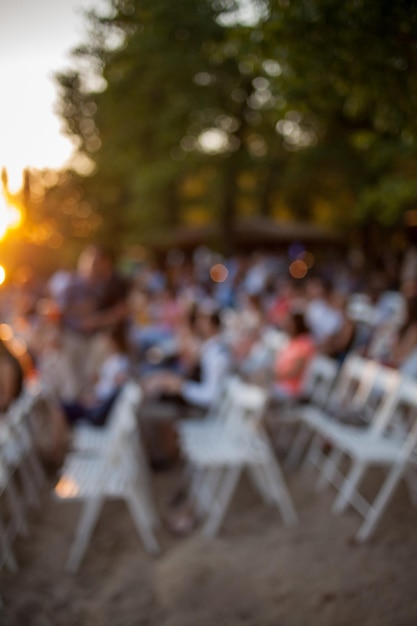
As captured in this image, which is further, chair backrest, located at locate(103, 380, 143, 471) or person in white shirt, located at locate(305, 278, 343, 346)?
person in white shirt, located at locate(305, 278, 343, 346)

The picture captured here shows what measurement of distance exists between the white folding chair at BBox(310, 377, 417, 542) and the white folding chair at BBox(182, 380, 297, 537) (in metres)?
0.42

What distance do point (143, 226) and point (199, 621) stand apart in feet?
51.6

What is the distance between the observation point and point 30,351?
6.27m

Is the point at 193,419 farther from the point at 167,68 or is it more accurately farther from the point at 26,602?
the point at 167,68

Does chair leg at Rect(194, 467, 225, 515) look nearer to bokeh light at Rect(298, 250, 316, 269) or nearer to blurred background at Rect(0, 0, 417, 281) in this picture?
blurred background at Rect(0, 0, 417, 281)

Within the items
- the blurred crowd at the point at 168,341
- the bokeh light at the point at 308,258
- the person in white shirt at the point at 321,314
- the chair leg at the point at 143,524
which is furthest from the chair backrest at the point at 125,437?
the bokeh light at the point at 308,258

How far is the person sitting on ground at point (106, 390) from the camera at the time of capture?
459cm

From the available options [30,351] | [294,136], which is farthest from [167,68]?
[30,351]

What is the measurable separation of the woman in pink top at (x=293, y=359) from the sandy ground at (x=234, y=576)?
4.32 feet

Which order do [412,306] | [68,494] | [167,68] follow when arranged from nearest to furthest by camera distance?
[68,494] < [412,306] < [167,68]

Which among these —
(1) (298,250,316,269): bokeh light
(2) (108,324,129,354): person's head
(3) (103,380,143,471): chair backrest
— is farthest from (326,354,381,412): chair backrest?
(1) (298,250,316,269): bokeh light

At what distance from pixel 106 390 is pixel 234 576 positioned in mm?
2290

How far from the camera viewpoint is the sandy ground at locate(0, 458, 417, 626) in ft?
8.77

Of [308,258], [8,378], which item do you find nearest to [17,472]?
[8,378]
